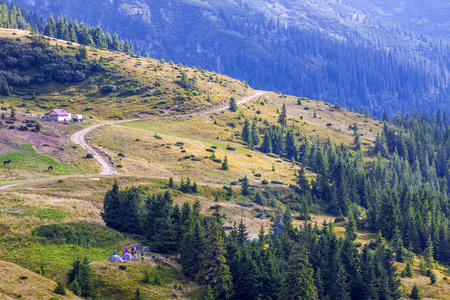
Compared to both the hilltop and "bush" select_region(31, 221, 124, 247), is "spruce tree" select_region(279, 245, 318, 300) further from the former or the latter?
"bush" select_region(31, 221, 124, 247)

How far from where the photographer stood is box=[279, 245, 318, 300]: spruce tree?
2680 inches

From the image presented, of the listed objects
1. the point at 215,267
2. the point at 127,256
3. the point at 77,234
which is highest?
the point at 215,267

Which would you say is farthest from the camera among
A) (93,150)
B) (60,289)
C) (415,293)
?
(93,150)

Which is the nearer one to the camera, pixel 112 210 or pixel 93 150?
pixel 112 210

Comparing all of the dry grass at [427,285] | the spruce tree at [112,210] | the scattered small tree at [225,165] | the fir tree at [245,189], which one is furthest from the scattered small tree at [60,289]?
the scattered small tree at [225,165]

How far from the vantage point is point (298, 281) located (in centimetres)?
6844

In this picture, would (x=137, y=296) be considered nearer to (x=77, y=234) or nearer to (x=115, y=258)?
(x=115, y=258)

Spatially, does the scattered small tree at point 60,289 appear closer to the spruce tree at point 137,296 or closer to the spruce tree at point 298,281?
the spruce tree at point 137,296

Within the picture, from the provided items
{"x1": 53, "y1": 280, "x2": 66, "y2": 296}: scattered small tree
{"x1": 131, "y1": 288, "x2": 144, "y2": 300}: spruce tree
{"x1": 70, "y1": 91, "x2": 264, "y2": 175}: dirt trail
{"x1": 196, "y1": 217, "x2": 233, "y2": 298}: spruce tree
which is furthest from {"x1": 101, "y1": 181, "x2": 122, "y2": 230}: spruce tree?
{"x1": 53, "y1": 280, "x2": 66, "y2": 296}: scattered small tree

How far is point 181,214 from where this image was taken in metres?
91.2

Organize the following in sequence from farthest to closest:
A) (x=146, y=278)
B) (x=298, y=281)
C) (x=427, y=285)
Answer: (x=427, y=285) → (x=146, y=278) → (x=298, y=281)

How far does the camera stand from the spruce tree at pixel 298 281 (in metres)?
68.1

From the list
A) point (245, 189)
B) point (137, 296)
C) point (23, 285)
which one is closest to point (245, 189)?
point (245, 189)

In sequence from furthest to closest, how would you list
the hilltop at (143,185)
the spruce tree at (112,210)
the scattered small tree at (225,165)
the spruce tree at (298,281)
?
the scattered small tree at (225,165) → the spruce tree at (112,210) → the hilltop at (143,185) → the spruce tree at (298,281)
